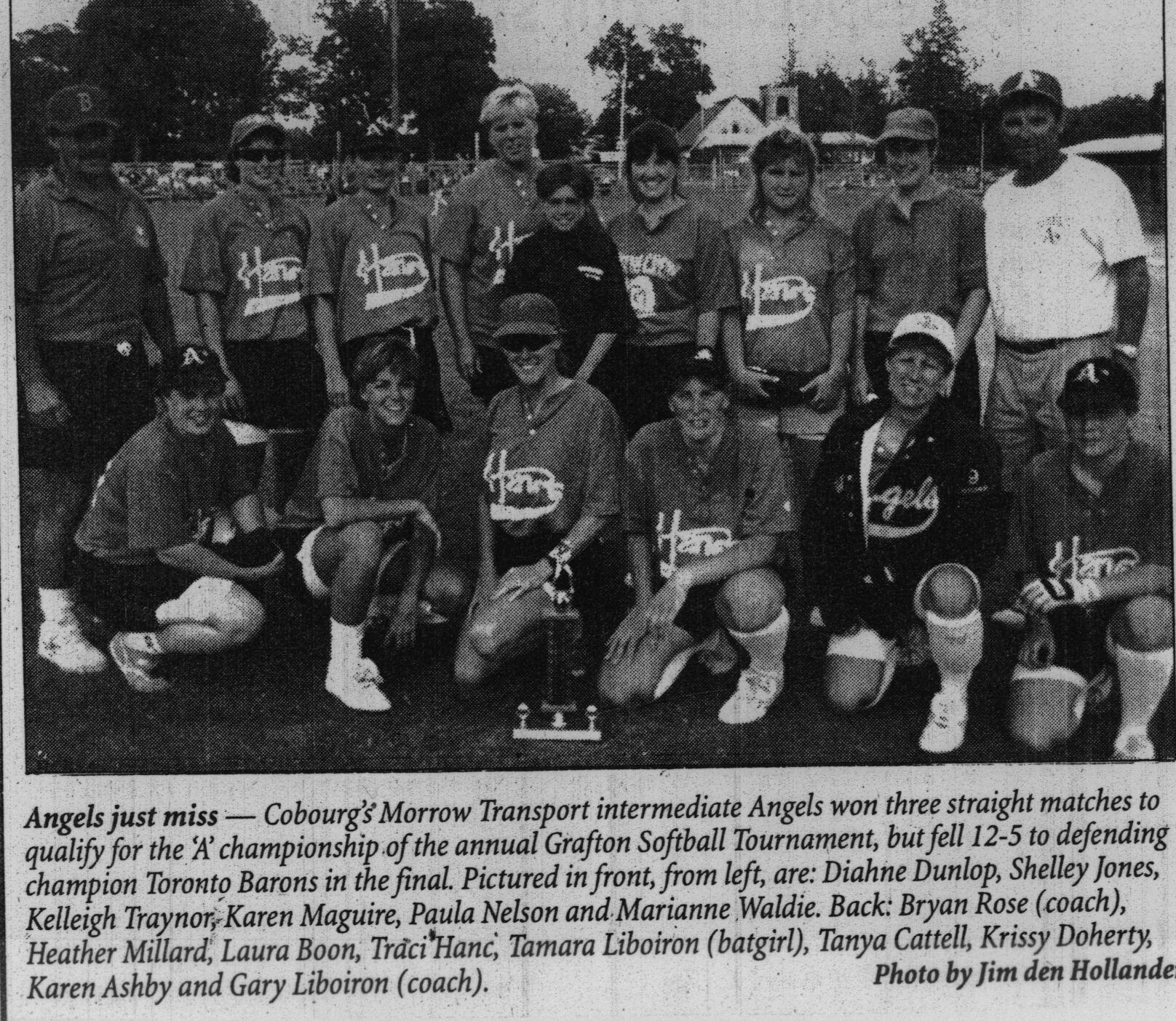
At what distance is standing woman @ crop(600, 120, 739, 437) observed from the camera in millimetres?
6477

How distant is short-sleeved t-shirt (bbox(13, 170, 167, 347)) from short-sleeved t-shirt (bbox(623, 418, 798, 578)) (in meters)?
1.71

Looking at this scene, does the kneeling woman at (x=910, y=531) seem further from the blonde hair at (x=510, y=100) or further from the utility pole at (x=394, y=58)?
the utility pole at (x=394, y=58)

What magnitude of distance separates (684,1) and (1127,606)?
7.94ft

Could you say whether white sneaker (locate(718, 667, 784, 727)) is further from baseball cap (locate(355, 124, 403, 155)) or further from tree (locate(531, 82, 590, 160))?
baseball cap (locate(355, 124, 403, 155))

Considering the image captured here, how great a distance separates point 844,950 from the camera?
6.34 m

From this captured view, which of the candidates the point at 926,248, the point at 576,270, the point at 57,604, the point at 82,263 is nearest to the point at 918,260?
the point at 926,248

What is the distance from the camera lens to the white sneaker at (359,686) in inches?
255

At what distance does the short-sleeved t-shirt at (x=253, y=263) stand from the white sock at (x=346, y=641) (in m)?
0.97

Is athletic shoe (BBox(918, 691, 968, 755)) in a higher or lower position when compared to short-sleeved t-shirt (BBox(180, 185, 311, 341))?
lower

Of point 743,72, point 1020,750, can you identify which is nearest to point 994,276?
point 743,72

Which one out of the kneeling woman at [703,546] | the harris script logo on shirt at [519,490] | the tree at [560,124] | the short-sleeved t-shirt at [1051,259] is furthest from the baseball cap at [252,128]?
the short-sleeved t-shirt at [1051,259]

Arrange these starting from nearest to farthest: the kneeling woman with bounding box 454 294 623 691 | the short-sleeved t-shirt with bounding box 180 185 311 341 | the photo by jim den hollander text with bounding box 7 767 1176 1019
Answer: the photo by jim den hollander text with bounding box 7 767 1176 1019
the kneeling woman with bounding box 454 294 623 691
the short-sleeved t-shirt with bounding box 180 185 311 341

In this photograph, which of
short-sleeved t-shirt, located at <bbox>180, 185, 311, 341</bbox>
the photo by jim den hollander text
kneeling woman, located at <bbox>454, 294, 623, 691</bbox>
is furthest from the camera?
short-sleeved t-shirt, located at <bbox>180, 185, 311, 341</bbox>

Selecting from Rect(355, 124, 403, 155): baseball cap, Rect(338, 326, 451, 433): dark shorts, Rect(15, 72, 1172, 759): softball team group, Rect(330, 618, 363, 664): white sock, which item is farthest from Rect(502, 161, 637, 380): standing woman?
Rect(330, 618, 363, 664): white sock
